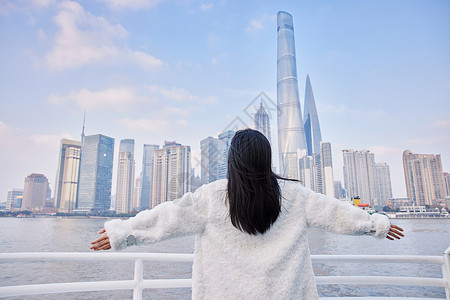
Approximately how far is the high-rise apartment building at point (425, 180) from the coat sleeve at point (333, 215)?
52.6 m

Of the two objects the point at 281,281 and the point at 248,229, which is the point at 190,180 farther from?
the point at 281,281

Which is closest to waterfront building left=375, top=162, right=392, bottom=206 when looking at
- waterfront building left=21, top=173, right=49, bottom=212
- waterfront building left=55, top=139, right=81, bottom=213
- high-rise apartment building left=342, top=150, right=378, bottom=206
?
high-rise apartment building left=342, top=150, right=378, bottom=206

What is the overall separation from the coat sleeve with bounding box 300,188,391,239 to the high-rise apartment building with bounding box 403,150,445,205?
2072 inches

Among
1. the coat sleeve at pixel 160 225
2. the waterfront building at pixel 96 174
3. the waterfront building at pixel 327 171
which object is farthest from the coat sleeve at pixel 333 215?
Result: the waterfront building at pixel 96 174

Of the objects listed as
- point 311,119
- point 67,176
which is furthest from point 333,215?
point 311,119

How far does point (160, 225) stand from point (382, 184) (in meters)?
48.1

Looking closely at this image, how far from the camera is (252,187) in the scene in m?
0.81

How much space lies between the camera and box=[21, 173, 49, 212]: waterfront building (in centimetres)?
5344

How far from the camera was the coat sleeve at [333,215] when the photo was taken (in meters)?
0.87

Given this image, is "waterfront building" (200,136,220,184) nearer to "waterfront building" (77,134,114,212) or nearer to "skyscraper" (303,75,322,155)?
"waterfront building" (77,134,114,212)

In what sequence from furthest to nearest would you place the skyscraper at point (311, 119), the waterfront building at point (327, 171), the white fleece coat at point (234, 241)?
1. the skyscraper at point (311, 119)
2. the waterfront building at point (327, 171)
3. the white fleece coat at point (234, 241)

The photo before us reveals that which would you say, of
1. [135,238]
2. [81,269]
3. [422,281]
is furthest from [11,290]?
[81,269]

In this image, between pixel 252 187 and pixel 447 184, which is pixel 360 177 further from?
pixel 252 187

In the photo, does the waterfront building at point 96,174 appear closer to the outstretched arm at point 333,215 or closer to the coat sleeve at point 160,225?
the coat sleeve at point 160,225
